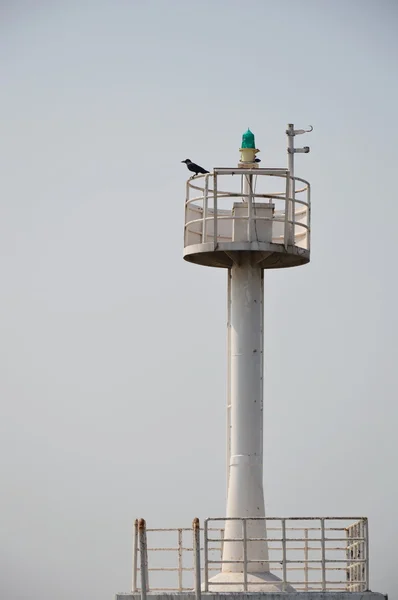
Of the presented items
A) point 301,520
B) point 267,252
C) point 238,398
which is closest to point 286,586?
point 301,520

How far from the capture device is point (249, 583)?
37594 mm

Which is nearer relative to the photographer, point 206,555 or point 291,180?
point 206,555

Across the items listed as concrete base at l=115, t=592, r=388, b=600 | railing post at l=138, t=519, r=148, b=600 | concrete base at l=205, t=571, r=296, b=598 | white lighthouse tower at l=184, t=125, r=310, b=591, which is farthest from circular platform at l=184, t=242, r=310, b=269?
concrete base at l=115, t=592, r=388, b=600

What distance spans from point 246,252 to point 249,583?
720cm

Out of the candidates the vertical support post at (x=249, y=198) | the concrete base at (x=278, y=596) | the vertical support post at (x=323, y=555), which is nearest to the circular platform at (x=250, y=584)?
the concrete base at (x=278, y=596)

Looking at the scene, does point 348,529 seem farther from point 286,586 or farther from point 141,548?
point 141,548

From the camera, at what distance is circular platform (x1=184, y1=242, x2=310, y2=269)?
39.2m

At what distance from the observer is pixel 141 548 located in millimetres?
36156

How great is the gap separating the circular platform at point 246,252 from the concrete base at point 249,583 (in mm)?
6853

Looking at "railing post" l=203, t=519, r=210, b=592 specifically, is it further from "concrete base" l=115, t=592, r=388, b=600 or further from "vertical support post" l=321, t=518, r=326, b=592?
"vertical support post" l=321, t=518, r=326, b=592

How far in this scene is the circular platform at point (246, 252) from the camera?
3919 centimetres

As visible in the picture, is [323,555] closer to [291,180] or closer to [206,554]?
[206,554]

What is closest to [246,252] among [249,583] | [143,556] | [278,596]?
[249,583]

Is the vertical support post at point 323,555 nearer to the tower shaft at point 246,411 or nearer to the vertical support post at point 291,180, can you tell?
the tower shaft at point 246,411
